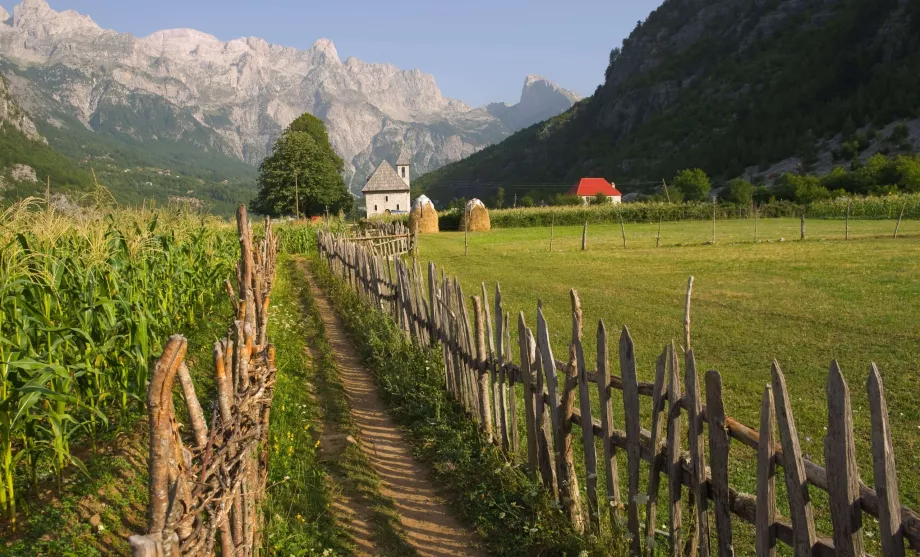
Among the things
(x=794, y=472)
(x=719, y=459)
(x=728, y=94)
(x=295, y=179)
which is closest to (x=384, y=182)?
(x=295, y=179)

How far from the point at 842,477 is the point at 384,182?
252ft

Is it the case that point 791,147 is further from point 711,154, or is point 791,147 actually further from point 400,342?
point 400,342

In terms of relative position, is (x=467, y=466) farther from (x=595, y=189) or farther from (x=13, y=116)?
(x=13, y=116)

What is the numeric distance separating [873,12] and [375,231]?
100025mm

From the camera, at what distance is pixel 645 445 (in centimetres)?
354

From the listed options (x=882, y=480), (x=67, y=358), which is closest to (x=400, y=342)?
(x=67, y=358)

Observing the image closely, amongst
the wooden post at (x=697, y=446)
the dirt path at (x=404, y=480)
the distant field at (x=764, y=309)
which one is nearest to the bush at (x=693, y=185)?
the distant field at (x=764, y=309)

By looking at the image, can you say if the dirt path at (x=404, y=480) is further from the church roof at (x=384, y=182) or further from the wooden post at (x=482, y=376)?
the church roof at (x=384, y=182)

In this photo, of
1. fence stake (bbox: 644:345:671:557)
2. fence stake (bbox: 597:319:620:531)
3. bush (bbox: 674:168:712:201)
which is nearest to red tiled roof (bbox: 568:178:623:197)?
bush (bbox: 674:168:712:201)

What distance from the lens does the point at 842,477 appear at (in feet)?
7.58

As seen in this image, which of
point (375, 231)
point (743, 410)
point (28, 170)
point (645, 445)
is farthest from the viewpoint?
point (28, 170)

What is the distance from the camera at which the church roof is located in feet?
251

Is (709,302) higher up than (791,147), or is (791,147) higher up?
(791,147)

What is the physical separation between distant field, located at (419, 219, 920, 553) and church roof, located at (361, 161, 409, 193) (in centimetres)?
5451
